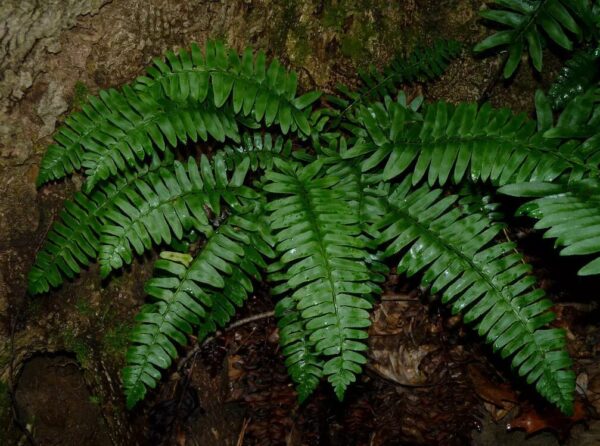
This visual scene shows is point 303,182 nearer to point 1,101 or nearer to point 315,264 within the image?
point 315,264

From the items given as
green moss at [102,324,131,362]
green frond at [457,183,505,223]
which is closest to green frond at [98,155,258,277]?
green moss at [102,324,131,362]

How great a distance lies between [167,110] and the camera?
115 inches

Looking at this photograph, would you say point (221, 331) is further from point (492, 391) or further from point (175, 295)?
point (492, 391)

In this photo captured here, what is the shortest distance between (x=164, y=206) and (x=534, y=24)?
8.42 feet

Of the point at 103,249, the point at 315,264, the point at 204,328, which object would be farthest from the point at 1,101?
the point at 315,264

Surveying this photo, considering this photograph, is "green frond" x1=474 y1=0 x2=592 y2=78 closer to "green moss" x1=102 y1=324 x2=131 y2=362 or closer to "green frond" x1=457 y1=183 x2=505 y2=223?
"green frond" x1=457 y1=183 x2=505 y2=223

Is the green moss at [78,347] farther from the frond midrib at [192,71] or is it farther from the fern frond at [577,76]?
the fern frond at [577,76]

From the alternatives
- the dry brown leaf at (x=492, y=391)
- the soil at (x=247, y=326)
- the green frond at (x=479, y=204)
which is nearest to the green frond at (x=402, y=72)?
the soil at (x=247, y=326)

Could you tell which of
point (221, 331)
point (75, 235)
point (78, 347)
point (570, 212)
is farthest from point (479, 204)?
point (78, 347)

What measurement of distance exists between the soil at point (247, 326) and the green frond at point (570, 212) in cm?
124

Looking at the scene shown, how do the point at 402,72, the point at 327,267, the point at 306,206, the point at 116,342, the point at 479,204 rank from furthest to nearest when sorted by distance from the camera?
the point at 402,72 < the point at 116,342 < the point at 479,204 < the point at 306,206 < the point at 327,267

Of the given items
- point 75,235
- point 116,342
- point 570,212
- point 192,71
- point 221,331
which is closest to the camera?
point 570,212

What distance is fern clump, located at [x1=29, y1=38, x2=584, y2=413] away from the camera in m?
2.70

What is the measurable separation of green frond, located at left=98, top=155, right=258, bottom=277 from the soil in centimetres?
51
